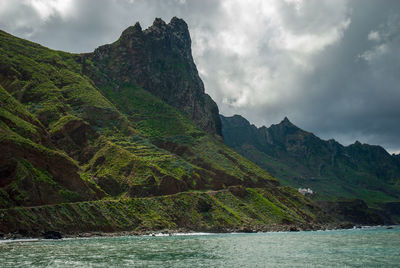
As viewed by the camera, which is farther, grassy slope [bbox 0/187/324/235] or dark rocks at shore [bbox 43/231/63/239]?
grassy slope [bbox 0/187/324/235]

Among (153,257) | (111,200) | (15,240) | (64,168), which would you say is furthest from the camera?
(111,200)

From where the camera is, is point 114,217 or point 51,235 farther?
point 114,217

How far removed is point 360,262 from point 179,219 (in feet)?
427

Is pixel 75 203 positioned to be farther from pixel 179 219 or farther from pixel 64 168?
pixel 179 219

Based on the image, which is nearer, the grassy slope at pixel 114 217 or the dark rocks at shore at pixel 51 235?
the dark rocks at shore at pixel 51 235

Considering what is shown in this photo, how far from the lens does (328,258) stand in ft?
234

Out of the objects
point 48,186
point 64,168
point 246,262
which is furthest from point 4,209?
point 246,262

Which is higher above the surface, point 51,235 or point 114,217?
point 114,217

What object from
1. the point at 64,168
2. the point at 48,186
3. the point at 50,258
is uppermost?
the point at 64,168

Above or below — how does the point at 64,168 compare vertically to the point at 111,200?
above

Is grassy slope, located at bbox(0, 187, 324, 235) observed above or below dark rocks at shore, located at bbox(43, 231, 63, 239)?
above

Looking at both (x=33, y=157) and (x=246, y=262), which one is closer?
(x=246, y=262)

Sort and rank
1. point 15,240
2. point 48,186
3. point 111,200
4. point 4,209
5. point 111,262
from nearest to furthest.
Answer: point 111,262 → point 15,240 → point 4,209 → point 48,186 → point 111,200

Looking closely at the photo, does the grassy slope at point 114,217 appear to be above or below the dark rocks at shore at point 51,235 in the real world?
above
